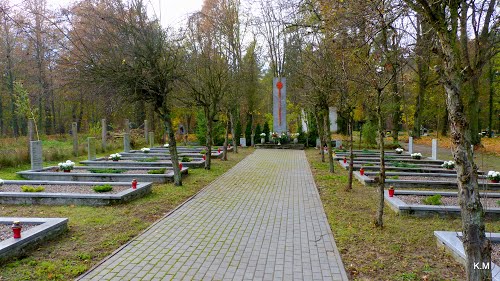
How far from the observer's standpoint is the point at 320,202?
873cm

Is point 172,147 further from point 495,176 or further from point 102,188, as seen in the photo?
point 495,176

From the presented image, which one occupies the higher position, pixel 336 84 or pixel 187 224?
pixel 336 84

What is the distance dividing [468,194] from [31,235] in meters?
5.56

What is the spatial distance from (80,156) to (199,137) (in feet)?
35.8

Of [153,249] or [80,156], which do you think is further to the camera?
[80,156]

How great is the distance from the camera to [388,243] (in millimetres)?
5562

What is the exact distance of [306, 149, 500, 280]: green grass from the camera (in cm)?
443

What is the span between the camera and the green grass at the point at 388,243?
14.5ft


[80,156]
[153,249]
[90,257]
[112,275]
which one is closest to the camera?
[112,275]

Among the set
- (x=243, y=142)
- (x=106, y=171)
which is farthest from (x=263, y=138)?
(x=106, y=171)

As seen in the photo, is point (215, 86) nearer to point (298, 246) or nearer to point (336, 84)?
point (336, 84)

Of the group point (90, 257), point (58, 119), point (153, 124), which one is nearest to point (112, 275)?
point (90, 257)

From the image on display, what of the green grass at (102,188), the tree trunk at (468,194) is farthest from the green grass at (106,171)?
the tree trunk at (468,194)

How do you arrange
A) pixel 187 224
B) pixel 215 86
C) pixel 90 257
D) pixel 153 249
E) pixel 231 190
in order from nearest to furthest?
pixel 90 257, pixel 153 249, pixel 187 224, pixel 231 190, pixel 215 86
